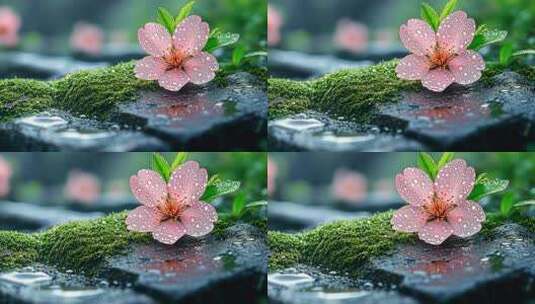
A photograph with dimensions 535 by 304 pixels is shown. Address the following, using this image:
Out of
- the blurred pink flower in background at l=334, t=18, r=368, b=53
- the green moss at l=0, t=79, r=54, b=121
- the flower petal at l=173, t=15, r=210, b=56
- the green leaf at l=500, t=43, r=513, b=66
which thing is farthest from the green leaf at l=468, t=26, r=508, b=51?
the green moss at l=0, t=79, r=54, b=121

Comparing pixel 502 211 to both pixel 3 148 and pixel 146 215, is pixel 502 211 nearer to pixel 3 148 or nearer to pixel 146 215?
pixel 146 215

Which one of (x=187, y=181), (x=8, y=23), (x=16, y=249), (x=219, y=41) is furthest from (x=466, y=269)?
(x=8, y=23)

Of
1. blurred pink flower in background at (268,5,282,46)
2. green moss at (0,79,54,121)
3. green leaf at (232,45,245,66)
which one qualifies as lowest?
green moss at (0,79,54,121)

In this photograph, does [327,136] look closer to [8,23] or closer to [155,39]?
[155,39]

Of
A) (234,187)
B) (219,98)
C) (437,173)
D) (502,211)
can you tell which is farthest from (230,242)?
(502,211)

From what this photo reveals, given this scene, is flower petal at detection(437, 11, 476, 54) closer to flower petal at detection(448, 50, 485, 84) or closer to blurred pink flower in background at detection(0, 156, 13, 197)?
flower petal at detection(448, 50, 485, 84)

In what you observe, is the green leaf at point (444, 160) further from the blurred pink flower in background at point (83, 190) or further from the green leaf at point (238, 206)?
the blurred pink flower in background at point (83, 190)
